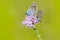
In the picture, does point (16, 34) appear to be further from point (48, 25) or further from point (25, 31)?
point (48, 25)

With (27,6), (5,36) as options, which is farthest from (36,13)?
(5,36)

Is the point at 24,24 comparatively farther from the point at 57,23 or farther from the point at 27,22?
the point at 57,23

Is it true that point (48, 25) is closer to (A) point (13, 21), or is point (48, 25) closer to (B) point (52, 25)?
(B) point (52, 25)

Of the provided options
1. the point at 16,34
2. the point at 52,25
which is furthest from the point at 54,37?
the point at 16,34

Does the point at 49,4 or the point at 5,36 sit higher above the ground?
the point at 49,4
